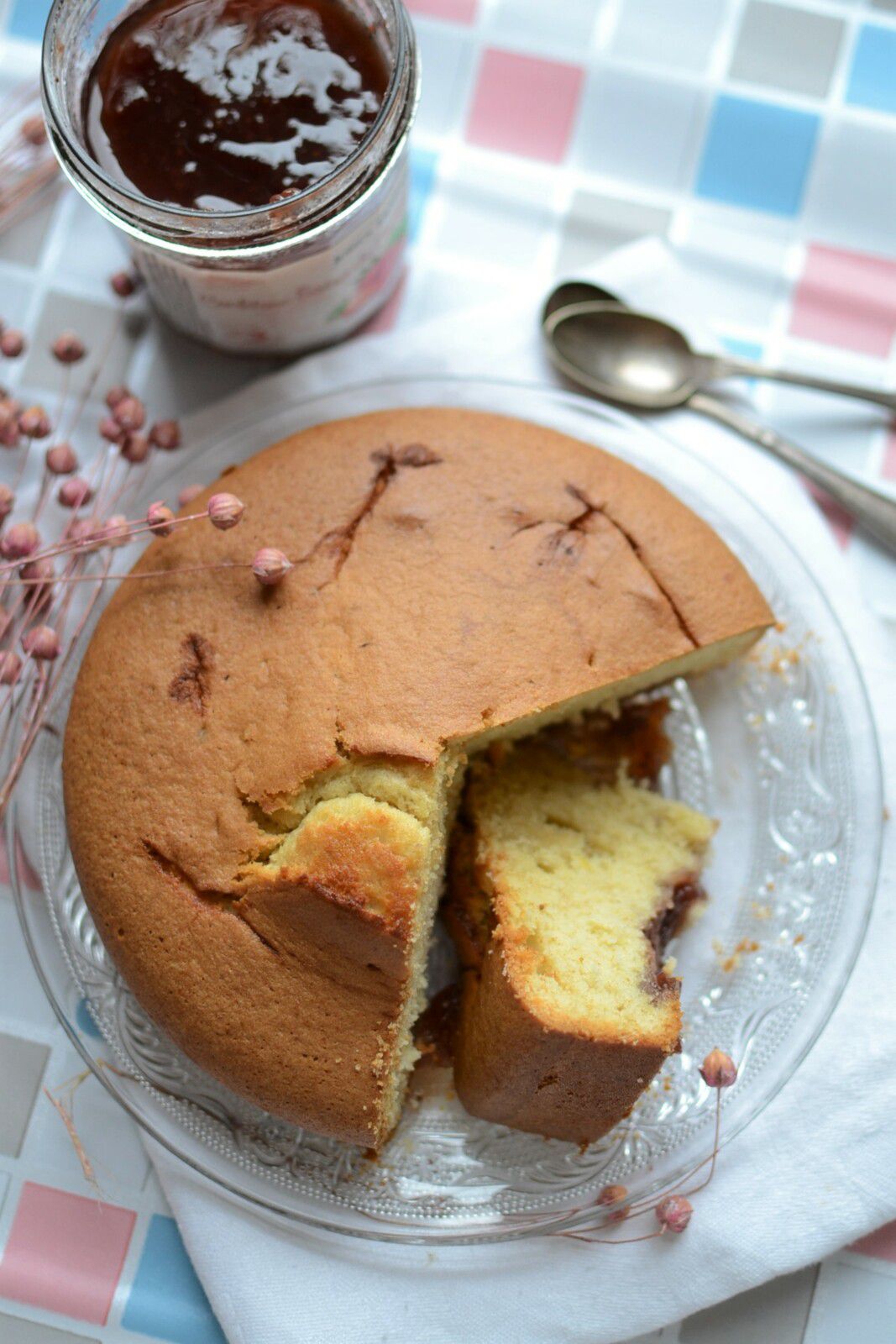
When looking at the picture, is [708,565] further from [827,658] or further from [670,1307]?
[670,1307]

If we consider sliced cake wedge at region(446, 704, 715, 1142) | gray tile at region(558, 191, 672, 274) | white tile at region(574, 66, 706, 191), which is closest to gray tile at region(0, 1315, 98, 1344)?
sliced cake wedge at region(446, 704, 715, 1142)

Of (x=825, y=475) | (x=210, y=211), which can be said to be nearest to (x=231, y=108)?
(x=210, y=211)

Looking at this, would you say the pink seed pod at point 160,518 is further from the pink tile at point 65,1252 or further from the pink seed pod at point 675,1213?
the pink seed pod at point 675,1213

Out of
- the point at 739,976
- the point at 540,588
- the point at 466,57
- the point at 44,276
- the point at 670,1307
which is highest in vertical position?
the point at 466,57

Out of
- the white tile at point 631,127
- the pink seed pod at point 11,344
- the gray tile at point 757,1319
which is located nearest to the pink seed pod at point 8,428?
the pink seed pod at point 11,344

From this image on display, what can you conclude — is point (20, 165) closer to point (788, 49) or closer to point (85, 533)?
point (85, 533)

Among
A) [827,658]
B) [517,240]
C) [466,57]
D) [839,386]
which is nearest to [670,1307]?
[827,658]
